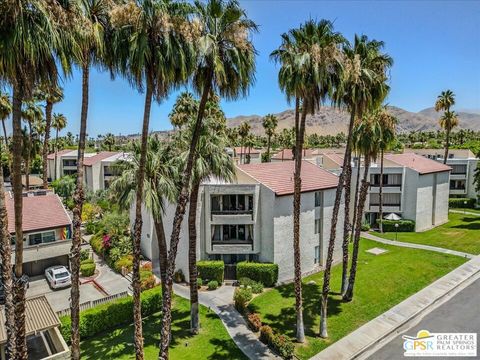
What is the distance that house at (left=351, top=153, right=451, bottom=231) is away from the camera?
4753cm

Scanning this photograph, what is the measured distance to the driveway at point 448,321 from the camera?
66.9 ft

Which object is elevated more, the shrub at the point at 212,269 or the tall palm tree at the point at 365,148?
the tall palm tree at the point at 365,148

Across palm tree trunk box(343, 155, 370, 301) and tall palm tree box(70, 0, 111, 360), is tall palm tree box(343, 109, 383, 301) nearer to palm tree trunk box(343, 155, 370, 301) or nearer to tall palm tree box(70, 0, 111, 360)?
palm tree trunk box(343, 155, 370, 301)

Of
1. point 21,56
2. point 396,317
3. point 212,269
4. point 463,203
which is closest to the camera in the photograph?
point 21,56

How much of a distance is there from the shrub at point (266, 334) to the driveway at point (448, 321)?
6.11 meters

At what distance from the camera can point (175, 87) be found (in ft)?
51.5

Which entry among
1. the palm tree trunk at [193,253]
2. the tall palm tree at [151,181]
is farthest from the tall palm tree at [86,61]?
the palm tree trunk at [193,253]

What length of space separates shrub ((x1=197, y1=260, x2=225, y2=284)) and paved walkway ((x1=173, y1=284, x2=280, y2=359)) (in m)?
1.05

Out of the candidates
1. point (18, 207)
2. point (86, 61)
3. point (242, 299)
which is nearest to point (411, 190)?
point (242, 299)

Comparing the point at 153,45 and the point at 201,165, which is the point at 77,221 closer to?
the point at 201,165

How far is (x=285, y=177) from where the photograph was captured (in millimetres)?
33031

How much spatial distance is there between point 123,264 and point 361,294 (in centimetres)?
2280

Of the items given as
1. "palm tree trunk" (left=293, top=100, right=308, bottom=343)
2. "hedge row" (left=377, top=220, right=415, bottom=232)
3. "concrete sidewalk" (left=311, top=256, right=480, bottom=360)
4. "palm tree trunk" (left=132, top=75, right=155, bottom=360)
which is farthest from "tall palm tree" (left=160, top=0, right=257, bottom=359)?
"hedge row" (left=377, top=220, right=415, bottom=232)

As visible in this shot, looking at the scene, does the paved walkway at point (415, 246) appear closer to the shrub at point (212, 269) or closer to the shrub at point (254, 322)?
the shrub at point (212, 269)
